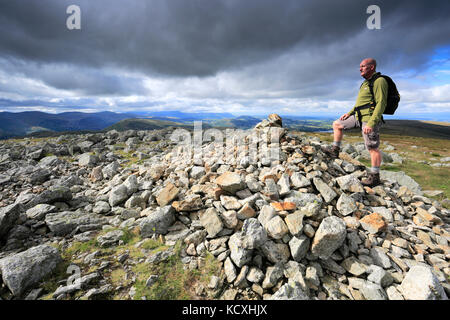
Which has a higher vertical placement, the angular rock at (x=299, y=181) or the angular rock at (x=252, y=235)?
the angular rock at (x=299, y=181)

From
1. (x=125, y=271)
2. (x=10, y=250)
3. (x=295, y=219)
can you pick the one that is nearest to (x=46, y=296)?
(x=125, y=271)

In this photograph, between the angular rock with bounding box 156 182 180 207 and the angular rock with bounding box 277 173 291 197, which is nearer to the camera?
the angular rock with bounding box 277 173 291 197

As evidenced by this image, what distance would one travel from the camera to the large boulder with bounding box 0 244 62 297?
4.25 meters

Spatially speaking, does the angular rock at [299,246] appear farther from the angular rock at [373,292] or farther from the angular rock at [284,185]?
the angular rock at [284,185]

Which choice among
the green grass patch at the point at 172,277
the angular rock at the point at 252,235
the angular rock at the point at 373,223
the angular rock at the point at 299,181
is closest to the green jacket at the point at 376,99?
the angular rock at the point at 299,181

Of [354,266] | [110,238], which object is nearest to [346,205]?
[354,266]

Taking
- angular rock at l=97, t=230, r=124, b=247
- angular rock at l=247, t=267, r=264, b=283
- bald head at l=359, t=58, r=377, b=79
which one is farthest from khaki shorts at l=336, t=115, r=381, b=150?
angular rock at l=97, t=230, r=124, b=247

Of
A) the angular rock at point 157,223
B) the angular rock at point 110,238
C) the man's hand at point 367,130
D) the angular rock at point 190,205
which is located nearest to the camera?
the angular rock at point 110,238

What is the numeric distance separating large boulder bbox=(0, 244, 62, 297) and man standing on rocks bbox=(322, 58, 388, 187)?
1091cm

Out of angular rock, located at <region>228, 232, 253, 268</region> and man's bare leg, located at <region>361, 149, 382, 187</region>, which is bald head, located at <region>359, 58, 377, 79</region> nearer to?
man's bare leg, located at <region>361, 149, 382, 187</region>

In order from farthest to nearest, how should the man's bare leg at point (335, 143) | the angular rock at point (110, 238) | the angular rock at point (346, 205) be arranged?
the man's bare leg at point (335, 143), the angular rock at point (346, 205), the angular rock at point (110, 238)

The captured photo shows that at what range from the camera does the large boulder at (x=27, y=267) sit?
13.9ft
